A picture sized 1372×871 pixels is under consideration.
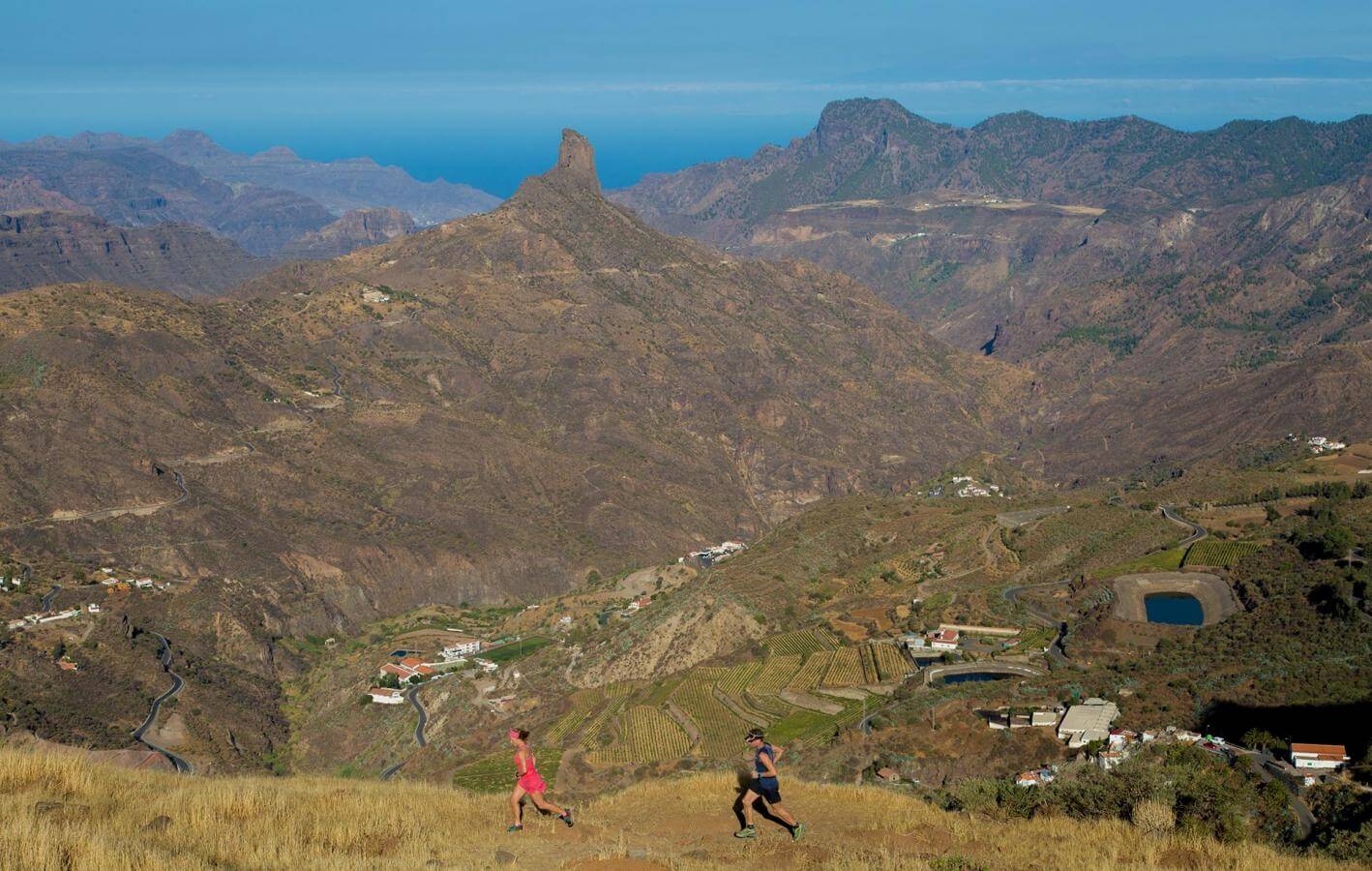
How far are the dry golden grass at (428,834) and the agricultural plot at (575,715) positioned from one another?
4573cm

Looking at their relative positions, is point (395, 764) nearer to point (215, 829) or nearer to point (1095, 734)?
point (1095, 734)

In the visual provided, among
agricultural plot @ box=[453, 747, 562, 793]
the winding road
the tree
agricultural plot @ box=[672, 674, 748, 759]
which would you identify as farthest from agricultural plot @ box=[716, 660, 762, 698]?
A: the tree

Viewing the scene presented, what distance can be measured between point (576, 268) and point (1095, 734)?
492 feet

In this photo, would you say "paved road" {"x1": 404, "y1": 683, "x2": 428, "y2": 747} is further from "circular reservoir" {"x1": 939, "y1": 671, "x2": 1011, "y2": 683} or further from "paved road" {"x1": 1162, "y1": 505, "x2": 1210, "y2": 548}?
"paved road" {"x1": 1162, "y1": 505, "x2": 1210, "y2": 548}

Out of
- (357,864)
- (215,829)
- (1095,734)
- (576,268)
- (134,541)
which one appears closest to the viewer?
(357,864)

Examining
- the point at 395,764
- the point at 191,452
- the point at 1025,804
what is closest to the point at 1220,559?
the point at 395,764

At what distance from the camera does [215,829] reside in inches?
723

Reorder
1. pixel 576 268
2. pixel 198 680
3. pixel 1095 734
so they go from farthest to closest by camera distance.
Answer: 1. pixel 576 268
2. pixel 198 680
3. pixel 1095 734

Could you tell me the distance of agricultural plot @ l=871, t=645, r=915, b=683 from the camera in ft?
213

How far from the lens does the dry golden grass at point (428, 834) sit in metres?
16.5

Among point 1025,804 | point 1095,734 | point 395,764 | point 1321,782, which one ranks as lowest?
point 395,764

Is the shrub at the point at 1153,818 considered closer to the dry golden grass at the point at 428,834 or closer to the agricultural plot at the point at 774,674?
the dry golden grass at the point at 428,834

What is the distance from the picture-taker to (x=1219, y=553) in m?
74.0

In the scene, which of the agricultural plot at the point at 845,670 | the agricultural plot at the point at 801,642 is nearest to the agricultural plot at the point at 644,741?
the agricultural plot at the point at 845,670
